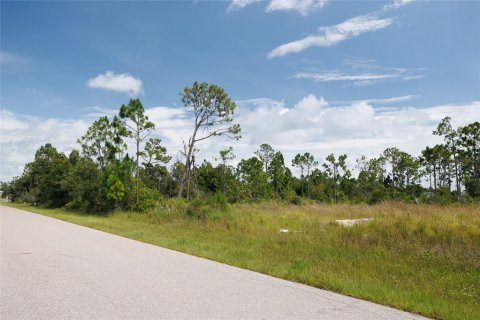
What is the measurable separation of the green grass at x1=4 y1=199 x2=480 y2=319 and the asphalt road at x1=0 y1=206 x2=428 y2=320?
645 millimetres

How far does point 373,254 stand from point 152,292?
654cm

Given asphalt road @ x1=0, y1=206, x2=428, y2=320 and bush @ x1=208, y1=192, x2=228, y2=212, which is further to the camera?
bush @ x1=208, y1=192, x2=228, y2=212

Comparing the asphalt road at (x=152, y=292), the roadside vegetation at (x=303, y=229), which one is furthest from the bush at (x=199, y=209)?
the asphalt road at (x=152, y=292)

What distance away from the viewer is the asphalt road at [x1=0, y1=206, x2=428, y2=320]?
18.0ft

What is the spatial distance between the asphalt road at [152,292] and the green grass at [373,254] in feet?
2.12

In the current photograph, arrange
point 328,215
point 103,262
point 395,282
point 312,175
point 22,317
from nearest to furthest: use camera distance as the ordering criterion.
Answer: point 22,317
point 395,282
point 103,262
point 328,215
point 312,175

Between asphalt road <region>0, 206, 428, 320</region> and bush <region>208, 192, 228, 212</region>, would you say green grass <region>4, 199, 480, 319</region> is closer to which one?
asphalt road <region>0, 206, 428, 320</region>

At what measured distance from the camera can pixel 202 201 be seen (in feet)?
78.8

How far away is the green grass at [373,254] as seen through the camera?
6.81m

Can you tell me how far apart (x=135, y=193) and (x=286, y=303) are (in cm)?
2824

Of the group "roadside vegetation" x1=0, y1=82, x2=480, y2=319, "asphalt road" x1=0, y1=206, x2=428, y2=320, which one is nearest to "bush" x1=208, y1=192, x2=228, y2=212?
"roadside vegetation" x1=0, y1=82, x2=480, y2=319

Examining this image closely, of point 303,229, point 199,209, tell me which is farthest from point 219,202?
point 303,229

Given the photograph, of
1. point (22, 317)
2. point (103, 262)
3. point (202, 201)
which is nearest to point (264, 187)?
point (202, 201)

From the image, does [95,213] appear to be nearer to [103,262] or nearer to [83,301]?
[103,262]
